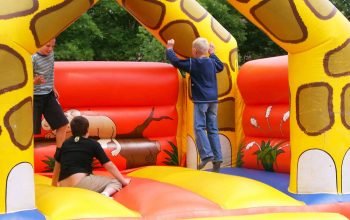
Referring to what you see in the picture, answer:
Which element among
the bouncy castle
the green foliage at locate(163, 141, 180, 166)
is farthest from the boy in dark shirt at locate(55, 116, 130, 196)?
the green foliage at locate(163, 141, 180, 166)

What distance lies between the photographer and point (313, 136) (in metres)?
3.81

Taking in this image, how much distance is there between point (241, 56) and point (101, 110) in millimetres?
10558

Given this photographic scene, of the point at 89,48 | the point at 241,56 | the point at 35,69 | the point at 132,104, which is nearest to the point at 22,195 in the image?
the point at 35,69

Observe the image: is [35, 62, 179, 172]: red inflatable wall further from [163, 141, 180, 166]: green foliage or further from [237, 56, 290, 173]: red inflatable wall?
[237, 56, 290, 173]: red inflatable wall

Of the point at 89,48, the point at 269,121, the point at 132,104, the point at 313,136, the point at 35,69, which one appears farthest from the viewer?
the point at 89,48

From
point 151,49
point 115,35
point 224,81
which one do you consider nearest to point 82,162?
point 224,81

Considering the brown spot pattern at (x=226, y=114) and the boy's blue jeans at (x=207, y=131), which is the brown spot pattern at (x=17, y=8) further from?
the brown spot pattern at (x=226, y=114)

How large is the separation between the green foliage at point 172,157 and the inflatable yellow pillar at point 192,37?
12cm

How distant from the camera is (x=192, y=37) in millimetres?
5223

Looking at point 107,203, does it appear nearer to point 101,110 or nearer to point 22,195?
point 22,195

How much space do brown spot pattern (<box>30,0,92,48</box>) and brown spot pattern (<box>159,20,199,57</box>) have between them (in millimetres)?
1623

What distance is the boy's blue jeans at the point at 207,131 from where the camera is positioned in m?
4.59

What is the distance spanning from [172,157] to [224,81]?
2.48ft

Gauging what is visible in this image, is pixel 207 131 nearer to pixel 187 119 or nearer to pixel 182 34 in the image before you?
pixel 187 119
